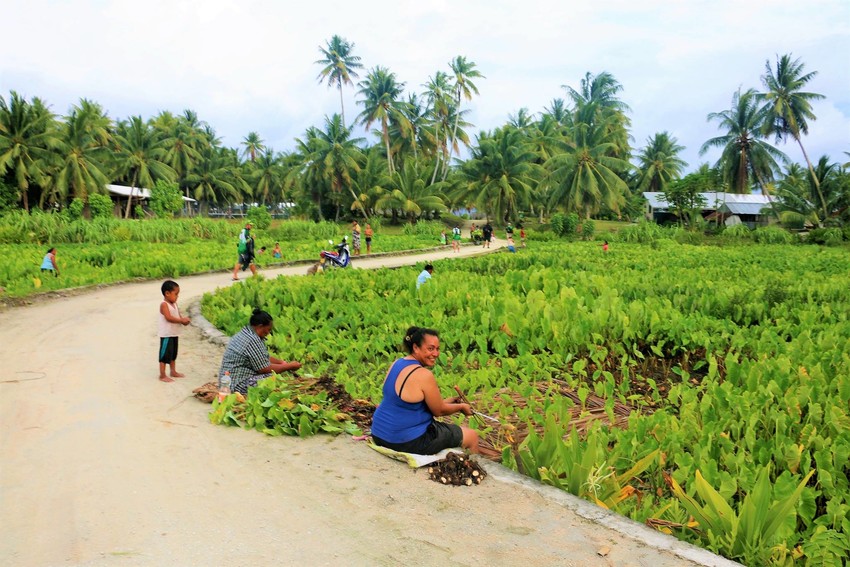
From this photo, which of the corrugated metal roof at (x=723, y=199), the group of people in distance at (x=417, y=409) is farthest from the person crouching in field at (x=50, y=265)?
the corrugated metal roof at (x=723, y=199)

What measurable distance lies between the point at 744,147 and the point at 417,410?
4835 cm

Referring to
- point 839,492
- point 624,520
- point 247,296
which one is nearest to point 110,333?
point 247,296

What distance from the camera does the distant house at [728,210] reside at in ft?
156

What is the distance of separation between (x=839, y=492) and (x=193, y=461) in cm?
418

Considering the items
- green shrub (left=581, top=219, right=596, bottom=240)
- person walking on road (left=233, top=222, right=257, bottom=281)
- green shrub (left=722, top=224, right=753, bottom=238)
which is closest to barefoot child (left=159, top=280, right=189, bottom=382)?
person walking on road (left=233, top=222, right=257, bottom=281)

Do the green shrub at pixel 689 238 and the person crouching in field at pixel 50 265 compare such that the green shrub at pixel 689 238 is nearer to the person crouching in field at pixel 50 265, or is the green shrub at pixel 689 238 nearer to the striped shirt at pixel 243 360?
the person crouching in field at pixel 50 265

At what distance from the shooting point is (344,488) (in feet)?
12.8

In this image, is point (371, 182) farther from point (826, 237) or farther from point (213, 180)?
point (826, 237)

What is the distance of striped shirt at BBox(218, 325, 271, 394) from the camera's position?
219 inches

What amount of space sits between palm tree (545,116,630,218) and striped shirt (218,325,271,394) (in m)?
37.4

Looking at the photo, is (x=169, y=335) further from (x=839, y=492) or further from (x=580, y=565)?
(x=839, y=492)

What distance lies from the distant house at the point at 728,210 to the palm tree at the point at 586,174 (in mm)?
6640

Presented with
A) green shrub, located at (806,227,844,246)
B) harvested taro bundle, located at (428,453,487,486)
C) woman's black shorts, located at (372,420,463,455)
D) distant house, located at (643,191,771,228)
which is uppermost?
distant house, located at (643,191,771,228)

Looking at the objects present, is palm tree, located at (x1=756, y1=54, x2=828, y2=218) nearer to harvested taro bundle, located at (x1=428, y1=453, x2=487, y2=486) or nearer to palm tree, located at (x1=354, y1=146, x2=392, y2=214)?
palm tree, located at (x1=354, y1=146, x2=392, y2=214)
